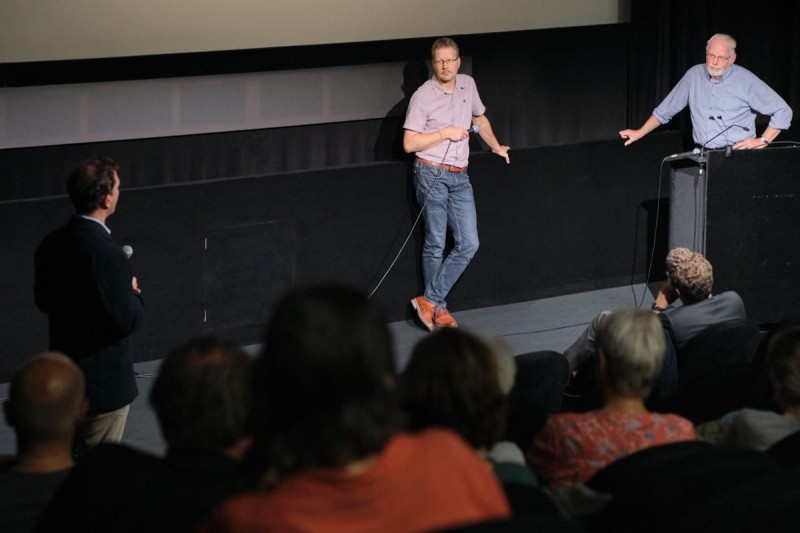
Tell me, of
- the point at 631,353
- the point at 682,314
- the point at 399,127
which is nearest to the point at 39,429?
the point at 631,353

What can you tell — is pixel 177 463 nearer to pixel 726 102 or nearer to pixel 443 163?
pixel 443 163

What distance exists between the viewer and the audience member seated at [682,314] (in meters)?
3.93

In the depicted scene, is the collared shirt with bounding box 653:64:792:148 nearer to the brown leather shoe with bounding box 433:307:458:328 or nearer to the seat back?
the brown leather shoe with bounding box 433:307:458:328

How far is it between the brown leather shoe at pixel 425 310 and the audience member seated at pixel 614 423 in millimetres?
3227

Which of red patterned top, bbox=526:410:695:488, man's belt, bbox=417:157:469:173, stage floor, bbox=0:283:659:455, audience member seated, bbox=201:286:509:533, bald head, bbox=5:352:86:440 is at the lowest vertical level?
stage floor, bbox=0:283:659:455

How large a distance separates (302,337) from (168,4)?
14.5ft

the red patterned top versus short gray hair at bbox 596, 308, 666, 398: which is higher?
short gray hair at bbox 596, 308, 666, 398

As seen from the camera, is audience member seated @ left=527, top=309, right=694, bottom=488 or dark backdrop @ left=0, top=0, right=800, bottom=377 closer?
audience member seated @ left=527, top=309, right=694, bottom=488

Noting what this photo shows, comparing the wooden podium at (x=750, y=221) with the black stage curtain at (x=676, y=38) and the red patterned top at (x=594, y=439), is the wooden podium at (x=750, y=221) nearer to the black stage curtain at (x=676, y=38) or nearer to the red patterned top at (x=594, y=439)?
the black stage curtain at (x=676, y=38)

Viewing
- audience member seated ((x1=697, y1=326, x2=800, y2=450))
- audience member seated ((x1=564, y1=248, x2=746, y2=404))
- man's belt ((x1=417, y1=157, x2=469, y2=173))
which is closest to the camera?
audience member seated ((x1=697, y1=326, x2=800, y2=450))

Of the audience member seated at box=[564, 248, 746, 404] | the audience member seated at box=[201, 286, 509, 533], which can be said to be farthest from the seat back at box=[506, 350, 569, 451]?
the audience member seated at box=[201, 286, 509, 533]

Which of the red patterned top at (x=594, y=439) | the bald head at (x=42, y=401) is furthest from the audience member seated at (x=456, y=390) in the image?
the bald head at (x=42, y=401)

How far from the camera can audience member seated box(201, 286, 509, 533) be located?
1388 millimetres

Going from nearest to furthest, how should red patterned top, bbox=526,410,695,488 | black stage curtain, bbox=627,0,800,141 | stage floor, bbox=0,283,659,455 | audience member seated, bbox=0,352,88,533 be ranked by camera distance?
audience member seated, bbox=0,352,88,533, red patterned top, bbox=526,410,695,488, stage floor, bbox=0,283,659,455, black stage curtain, bbox=627,0,800,141
